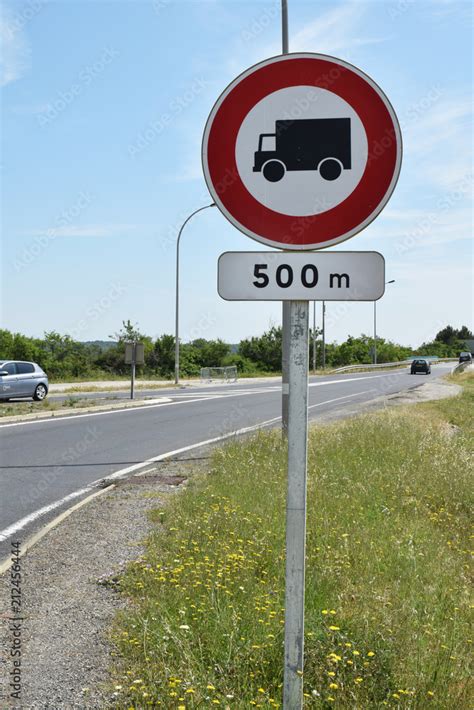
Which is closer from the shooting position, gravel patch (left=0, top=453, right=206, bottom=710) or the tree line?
gravel patch (left=0, top=453, right=206, bottom=710)

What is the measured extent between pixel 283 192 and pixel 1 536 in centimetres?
499

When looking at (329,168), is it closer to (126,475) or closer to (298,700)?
(298,700)

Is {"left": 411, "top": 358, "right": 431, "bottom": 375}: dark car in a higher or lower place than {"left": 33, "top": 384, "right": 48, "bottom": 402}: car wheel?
higher

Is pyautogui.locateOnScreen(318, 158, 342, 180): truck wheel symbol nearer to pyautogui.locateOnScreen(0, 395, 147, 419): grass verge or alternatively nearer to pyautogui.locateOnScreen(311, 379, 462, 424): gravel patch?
pyautogui.locateOnScreen(311, 379, 462, 424): gravel patch

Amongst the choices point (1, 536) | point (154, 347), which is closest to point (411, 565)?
point (1, 536)

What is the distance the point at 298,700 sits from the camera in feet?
9.02

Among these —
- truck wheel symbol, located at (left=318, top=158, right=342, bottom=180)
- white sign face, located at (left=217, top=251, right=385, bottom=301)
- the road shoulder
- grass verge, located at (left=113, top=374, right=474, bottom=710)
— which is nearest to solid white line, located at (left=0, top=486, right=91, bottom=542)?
the road shoulder

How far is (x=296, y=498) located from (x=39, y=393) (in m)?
23.8

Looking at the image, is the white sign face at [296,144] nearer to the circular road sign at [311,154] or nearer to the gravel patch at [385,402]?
the circular road sign at [311,154]

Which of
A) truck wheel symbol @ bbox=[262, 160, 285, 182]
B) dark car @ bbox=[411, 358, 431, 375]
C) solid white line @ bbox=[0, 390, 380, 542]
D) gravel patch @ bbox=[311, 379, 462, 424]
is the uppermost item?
truck wheel symbol @ bbox=[262, 160, 285, 182]

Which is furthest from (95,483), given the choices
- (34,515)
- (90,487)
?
(34,515)

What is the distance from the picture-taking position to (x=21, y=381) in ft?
80.8

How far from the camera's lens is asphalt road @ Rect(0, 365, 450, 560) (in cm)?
796

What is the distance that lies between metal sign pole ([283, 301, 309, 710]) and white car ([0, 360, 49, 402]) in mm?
22448
